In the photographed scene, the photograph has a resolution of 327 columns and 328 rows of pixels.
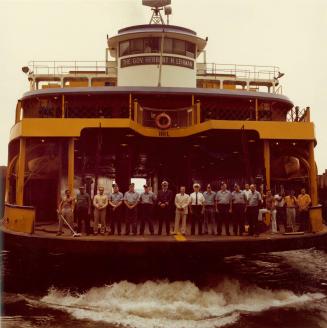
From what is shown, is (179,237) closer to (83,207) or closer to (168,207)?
(168,207)

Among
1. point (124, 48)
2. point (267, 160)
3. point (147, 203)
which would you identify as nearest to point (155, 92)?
point (124, 48)

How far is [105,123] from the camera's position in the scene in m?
12.0

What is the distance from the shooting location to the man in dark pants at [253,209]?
10.4 m

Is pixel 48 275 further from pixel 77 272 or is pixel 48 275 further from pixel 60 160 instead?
pixel 60 160

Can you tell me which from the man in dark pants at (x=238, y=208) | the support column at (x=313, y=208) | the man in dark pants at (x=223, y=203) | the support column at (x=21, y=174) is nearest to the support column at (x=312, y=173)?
the support column at (x=313, y=208)

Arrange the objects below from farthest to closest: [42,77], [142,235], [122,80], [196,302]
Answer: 1. [42,77]
2. [122,80]
3. [142,235]
4. [196,302]

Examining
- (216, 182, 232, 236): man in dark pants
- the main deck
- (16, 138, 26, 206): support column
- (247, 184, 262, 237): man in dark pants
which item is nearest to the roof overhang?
(16, 138, 26, 206): support column

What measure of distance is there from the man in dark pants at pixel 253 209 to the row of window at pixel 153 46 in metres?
7.71

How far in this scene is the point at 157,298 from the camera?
941cm

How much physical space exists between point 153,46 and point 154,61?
577 millimetres

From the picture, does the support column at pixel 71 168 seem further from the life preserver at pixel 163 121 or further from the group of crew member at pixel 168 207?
the life preserver at pixel 163 121

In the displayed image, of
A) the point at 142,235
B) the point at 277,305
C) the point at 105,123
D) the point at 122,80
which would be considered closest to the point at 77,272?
the point at 142,235

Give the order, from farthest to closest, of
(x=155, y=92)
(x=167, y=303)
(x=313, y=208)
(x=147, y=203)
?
(x=155, y=92)
(x=313, y=208)
(x=147, y=203)
(x=167, y=303)

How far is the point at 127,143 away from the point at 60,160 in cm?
226
